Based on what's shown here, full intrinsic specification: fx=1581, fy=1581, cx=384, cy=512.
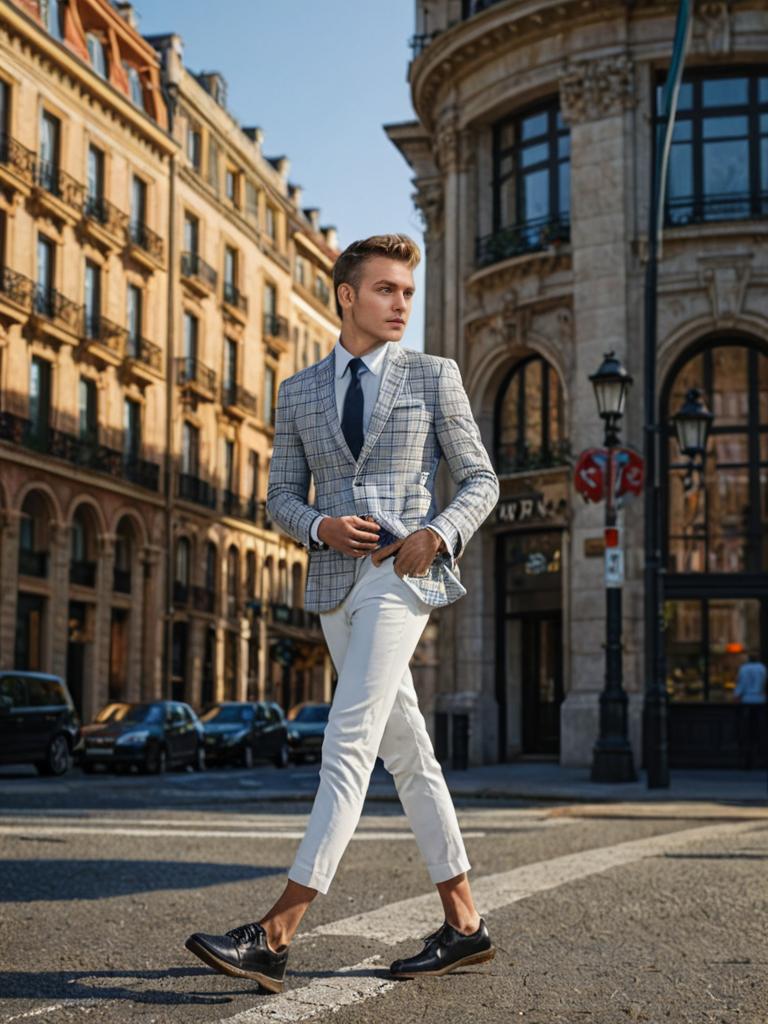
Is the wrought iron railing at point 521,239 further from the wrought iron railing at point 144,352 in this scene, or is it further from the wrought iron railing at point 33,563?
the wrought iron railing at point 144,352

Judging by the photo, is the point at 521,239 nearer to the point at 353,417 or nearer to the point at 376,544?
the point at 353,417

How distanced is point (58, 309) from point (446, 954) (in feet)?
122

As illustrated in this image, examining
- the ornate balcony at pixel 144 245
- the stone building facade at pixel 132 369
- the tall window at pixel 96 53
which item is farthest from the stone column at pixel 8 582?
the tall window at pixel 96 53

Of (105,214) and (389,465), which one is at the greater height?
(105,214)

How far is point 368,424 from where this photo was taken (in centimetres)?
469

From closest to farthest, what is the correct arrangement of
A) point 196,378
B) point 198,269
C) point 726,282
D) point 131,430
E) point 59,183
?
point 726,282
point 59,183
point 131,430
point 196,378
point 198,269

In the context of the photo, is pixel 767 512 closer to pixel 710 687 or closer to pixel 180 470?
pixel 710 687

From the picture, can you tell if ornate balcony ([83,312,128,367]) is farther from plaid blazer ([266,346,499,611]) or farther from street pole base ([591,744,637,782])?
plaid blazer ([266,346,499,611])

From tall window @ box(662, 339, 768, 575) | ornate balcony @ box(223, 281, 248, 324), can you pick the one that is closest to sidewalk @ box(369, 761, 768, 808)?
tall window @ box(662, 339, 768, 575)

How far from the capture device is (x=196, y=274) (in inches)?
1961

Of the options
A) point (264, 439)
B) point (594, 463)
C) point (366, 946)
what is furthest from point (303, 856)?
point (264, 439)

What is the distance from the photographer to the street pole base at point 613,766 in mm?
19844

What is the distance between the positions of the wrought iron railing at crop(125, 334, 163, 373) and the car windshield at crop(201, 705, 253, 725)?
15.4 metres

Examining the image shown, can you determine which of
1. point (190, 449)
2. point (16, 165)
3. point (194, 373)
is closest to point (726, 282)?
point (16, 165)
